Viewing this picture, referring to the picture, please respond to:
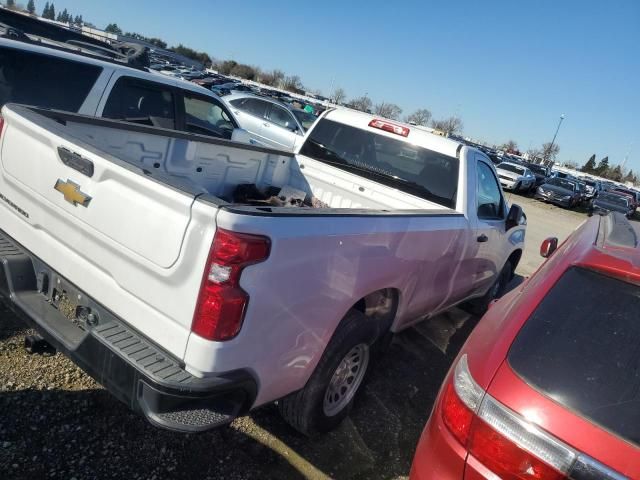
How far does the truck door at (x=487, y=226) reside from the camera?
431cm

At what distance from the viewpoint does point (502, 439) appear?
5.51ft

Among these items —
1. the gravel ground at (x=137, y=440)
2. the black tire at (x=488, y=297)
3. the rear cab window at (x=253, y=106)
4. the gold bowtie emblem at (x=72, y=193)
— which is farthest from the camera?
the rear cab window at (x=253, y=106)

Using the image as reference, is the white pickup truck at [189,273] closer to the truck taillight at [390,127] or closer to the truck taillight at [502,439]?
the truck taillight at [502,439]

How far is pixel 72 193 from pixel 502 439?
2.19 meters

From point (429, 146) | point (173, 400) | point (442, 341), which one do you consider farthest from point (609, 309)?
point (442, 341)

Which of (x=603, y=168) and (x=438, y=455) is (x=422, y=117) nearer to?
(x=603, y=168)

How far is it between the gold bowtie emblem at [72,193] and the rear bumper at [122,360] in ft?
1.39

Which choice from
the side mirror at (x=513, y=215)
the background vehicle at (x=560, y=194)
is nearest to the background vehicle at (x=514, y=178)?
the background vehicle at (x=560, y=194)

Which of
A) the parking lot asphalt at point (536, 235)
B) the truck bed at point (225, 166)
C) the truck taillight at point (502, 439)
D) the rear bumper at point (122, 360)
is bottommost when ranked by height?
the parking lot asphalt at point (536, 235)

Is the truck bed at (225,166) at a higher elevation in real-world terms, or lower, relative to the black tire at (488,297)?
higher

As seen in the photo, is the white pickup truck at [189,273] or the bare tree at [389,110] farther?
the bare tree at [389,110]

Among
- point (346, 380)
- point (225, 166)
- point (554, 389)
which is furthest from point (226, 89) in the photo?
point (554, 389)

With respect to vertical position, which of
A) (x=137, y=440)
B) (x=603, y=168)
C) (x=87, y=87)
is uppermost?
(x=603, y=168)

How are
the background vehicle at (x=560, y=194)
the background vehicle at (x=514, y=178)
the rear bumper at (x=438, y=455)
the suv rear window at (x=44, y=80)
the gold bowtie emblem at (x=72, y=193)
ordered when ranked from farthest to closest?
the background vehicle at (x=514, y=178) → the background vehicle at (x=560, y=194) → the suv rear window at (x=44, y=80) → the gold bowtie emblem at (x=72, y=193) → the rear bumper at (x=438, y=455)
